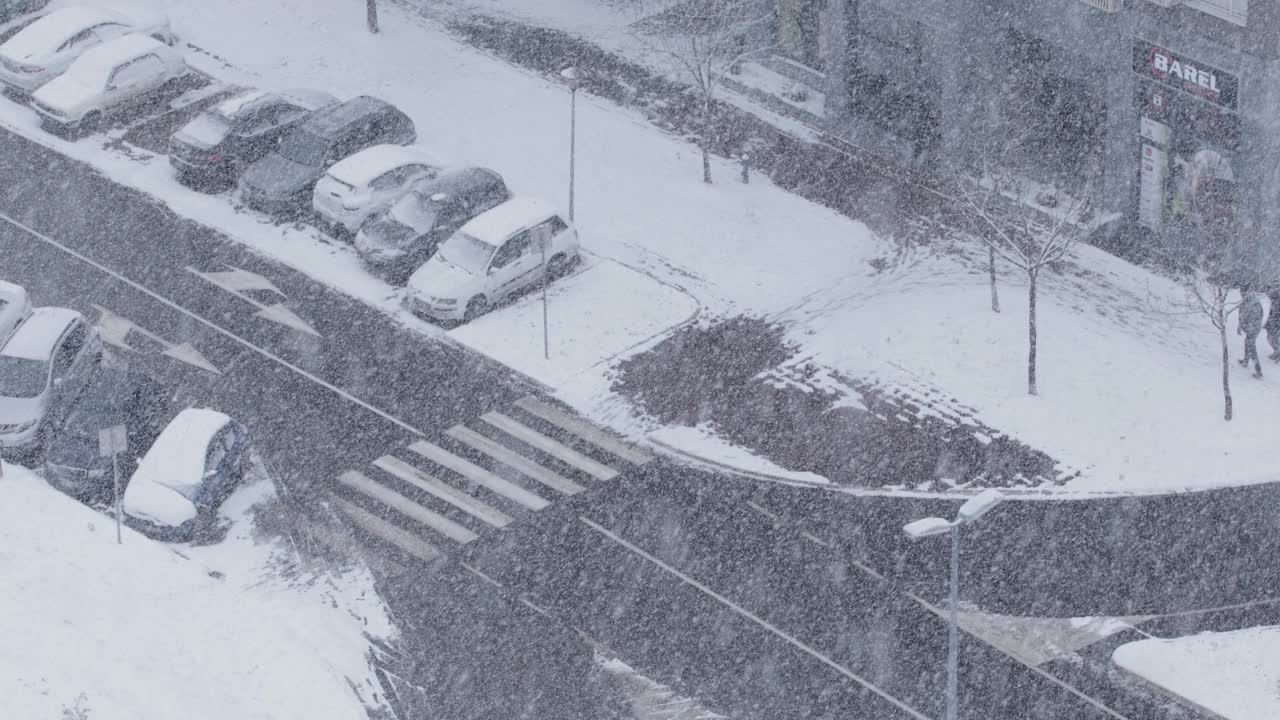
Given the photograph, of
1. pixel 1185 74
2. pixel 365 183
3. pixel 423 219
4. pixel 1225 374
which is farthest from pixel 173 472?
pixel 1185 74

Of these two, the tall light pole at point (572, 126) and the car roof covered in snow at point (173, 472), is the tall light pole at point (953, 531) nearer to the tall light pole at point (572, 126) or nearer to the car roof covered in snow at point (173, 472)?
the car roof covered in snow at point (173, 472)

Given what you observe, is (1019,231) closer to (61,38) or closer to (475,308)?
(475,308)

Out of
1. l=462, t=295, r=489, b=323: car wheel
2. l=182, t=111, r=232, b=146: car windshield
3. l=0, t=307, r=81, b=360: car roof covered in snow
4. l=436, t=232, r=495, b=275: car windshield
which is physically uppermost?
l=182, t=111, r=232, b=146: car windshield

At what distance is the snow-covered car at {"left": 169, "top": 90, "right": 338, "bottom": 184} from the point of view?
35812 millimetres

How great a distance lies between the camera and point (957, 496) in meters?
27.6

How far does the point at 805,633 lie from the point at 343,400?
31.5 feet

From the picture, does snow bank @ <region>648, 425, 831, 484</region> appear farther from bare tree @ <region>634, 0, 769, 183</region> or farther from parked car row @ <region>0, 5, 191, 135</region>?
parked car row @ <region>0, 5, 191, 135</region>

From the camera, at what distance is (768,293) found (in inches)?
1300

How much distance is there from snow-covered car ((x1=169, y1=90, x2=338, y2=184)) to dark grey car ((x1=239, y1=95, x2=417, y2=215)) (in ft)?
1.44

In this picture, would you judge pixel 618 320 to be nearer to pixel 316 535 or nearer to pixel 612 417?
pixel 612 417

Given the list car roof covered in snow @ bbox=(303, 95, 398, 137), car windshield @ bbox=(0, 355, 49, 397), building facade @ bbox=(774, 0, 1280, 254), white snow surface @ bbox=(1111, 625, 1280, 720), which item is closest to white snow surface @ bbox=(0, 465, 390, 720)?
car windshield @ bbox=(0, 355, 49, 397)

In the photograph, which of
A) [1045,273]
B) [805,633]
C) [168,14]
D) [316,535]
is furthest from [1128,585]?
[168,14]

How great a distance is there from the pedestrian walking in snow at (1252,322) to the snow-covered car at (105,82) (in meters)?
23.8

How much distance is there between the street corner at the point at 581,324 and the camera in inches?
1219
